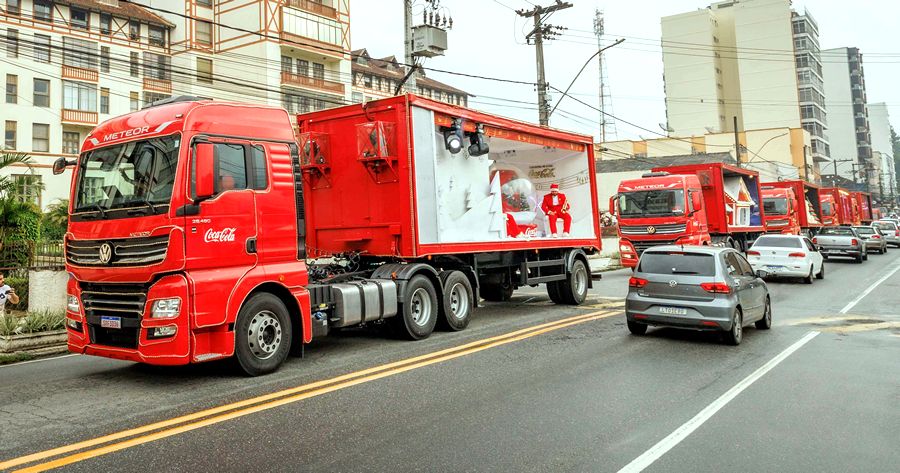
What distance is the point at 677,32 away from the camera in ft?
280

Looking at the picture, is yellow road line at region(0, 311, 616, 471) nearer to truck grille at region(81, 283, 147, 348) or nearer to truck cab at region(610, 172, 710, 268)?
truck grille at region(81, 283, 147, 348)

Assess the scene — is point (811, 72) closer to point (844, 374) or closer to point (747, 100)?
point (747, 100)

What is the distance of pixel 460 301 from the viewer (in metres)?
10.5

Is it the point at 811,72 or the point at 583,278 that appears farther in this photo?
the point at 811,72

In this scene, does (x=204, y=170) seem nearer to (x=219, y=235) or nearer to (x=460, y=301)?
(x=219, y=235)

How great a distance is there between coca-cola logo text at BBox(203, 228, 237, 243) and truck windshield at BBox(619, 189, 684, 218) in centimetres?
1544

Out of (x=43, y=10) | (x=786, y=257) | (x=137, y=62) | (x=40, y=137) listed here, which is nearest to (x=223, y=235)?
(x=786, y=257)

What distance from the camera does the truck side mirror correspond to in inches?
261

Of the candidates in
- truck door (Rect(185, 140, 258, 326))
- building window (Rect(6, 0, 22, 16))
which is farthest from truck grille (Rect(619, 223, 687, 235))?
building window (Rect(6, 0, 22, 16))

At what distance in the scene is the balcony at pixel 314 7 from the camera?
39281 millimetres

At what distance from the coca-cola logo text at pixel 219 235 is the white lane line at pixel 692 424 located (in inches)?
189

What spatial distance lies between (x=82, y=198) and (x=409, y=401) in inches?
177

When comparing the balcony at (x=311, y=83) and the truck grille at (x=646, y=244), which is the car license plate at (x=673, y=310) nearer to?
the truck grille at (x=646, y=244)

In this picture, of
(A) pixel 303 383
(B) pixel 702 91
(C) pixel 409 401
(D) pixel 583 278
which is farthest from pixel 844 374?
(B) pixel 702 91
